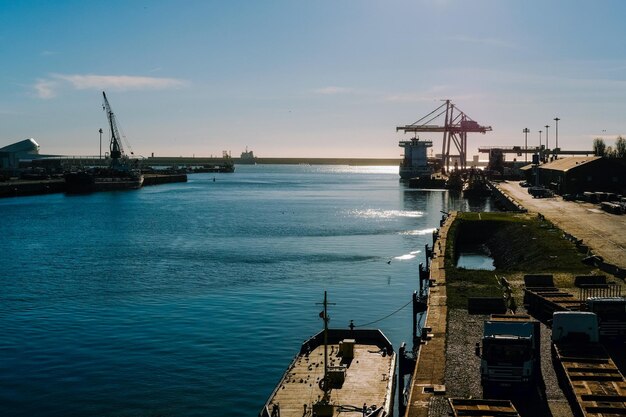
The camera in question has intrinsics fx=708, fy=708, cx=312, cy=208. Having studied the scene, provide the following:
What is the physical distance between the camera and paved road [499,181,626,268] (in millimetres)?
59050

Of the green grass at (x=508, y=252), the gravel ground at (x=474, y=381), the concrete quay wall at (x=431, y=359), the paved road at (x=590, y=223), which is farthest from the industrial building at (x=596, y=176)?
the gravel ground at (x=474, y=381)

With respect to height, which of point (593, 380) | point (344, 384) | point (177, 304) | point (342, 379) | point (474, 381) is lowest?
point (177, 304)

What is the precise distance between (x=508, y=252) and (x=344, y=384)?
44.4 meters

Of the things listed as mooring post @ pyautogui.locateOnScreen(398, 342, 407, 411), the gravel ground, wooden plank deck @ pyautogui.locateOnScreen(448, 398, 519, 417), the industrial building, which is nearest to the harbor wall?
the industrial building

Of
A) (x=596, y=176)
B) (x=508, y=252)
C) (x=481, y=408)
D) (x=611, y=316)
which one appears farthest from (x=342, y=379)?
(x=596, y=176)

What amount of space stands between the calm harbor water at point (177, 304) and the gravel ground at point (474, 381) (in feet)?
29.9

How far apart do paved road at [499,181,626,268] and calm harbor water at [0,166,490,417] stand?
53.0 ft

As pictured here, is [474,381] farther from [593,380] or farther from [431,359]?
[593,380]

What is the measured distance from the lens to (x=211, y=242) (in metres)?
93.0

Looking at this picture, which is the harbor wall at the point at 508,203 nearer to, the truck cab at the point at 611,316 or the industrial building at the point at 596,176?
the industrial building at the point at 596,176

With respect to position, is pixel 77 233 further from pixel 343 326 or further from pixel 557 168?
pixel 557 168

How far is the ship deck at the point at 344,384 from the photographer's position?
1135 inches

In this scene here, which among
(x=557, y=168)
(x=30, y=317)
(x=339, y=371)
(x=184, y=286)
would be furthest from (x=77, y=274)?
(x=557, y=168)

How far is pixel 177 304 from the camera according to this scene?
2140 inches
